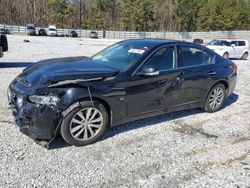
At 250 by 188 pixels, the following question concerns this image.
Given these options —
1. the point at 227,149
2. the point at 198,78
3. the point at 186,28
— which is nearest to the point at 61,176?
the point at 227,149

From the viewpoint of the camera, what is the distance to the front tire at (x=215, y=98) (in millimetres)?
5516

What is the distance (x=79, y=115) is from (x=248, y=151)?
2.62 metres

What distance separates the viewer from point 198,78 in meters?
5.11

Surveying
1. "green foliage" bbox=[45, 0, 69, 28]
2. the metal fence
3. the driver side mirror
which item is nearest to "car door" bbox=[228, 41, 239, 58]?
the driver side mirror

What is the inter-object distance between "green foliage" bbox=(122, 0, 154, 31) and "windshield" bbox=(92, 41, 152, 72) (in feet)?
186

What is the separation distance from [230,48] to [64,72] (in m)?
15.4

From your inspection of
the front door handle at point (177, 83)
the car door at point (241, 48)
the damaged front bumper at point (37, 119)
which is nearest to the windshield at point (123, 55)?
the front door handle at point (177, 83)

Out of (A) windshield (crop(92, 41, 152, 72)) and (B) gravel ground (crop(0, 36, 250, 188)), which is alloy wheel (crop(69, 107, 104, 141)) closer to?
(B) gravel ground (crop(0, 36, 250, 188))

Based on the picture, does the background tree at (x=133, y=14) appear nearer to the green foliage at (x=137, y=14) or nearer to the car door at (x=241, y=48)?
the green foliage at (x=137, y=14)

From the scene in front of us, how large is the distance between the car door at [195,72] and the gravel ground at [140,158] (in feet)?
1.84

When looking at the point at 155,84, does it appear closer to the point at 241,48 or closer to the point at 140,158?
the point at 140,158

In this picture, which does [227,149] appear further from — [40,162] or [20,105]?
[20,105]

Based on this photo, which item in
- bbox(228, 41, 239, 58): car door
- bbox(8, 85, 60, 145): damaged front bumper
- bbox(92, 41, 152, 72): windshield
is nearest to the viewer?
bbox(8, 85, 60, 145): damaged front bumper

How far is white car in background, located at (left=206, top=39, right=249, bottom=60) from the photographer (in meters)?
16.8
